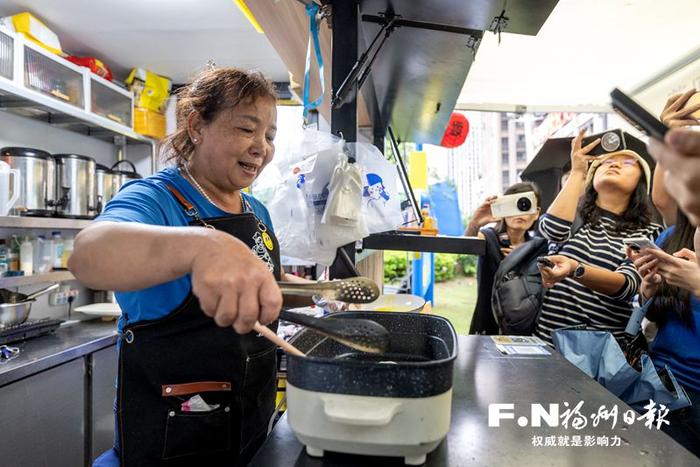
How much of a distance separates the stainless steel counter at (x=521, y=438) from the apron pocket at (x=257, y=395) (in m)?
0.21

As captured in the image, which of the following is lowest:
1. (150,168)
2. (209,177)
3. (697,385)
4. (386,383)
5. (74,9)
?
(697,385)

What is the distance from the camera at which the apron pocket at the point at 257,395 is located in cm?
88

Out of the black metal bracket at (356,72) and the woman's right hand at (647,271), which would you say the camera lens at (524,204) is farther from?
the black metal bracket at (356,72)

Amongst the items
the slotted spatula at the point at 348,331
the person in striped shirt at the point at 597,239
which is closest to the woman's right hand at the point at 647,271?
the person in striped shirt at the point at 597,239

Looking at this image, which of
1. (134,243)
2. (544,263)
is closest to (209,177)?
(134,243)

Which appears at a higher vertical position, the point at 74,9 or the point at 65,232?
the point at 74,9

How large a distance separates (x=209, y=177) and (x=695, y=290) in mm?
1303

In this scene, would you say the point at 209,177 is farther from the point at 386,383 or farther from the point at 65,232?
the point at 65,232

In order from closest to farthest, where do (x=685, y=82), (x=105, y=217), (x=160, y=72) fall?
(x=105, y=217) < (x=160, y=72) < (x=685, y=82)

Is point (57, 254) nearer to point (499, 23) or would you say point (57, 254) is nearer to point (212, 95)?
point (212, 95)

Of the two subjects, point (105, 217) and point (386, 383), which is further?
point (105, 217)

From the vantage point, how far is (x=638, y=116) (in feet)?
1.46

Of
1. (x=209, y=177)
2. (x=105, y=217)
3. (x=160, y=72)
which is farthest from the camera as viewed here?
(x=160, y=72)

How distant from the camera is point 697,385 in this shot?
1.08m
